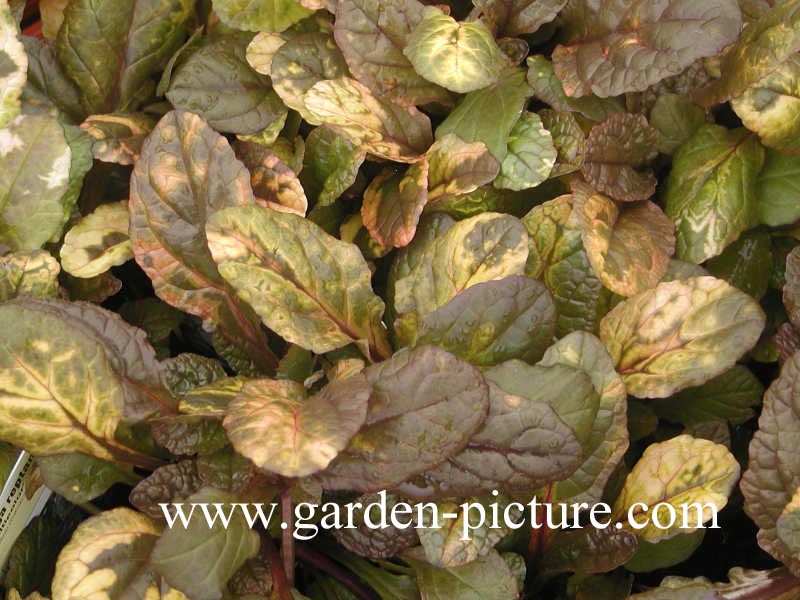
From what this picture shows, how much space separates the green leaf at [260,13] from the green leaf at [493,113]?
192mm

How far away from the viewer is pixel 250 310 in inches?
34.6

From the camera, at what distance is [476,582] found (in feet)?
2.52

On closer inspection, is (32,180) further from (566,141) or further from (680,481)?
(680,481)

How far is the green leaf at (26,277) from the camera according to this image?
0.84 m

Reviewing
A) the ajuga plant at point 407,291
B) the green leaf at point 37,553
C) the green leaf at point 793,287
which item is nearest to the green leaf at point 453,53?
the ajuga plant at point 407,291

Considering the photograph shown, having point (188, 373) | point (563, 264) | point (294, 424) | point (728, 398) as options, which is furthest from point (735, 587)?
point (188, 373)

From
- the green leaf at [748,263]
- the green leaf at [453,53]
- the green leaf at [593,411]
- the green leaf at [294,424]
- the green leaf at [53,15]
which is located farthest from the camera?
the green leaf at [53,15]

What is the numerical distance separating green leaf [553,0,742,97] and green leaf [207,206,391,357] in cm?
28

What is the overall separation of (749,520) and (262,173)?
24.5 inches

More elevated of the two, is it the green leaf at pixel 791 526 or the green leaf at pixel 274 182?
the green leaf at pixel 274 182

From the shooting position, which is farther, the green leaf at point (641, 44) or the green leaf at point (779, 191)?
the green leaf at point (779, 191)

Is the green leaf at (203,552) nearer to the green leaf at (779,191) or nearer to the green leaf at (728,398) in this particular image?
the green leaf at (728,398)

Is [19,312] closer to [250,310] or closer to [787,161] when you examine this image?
[250,310]

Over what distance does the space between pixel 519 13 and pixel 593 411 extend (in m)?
0.43
